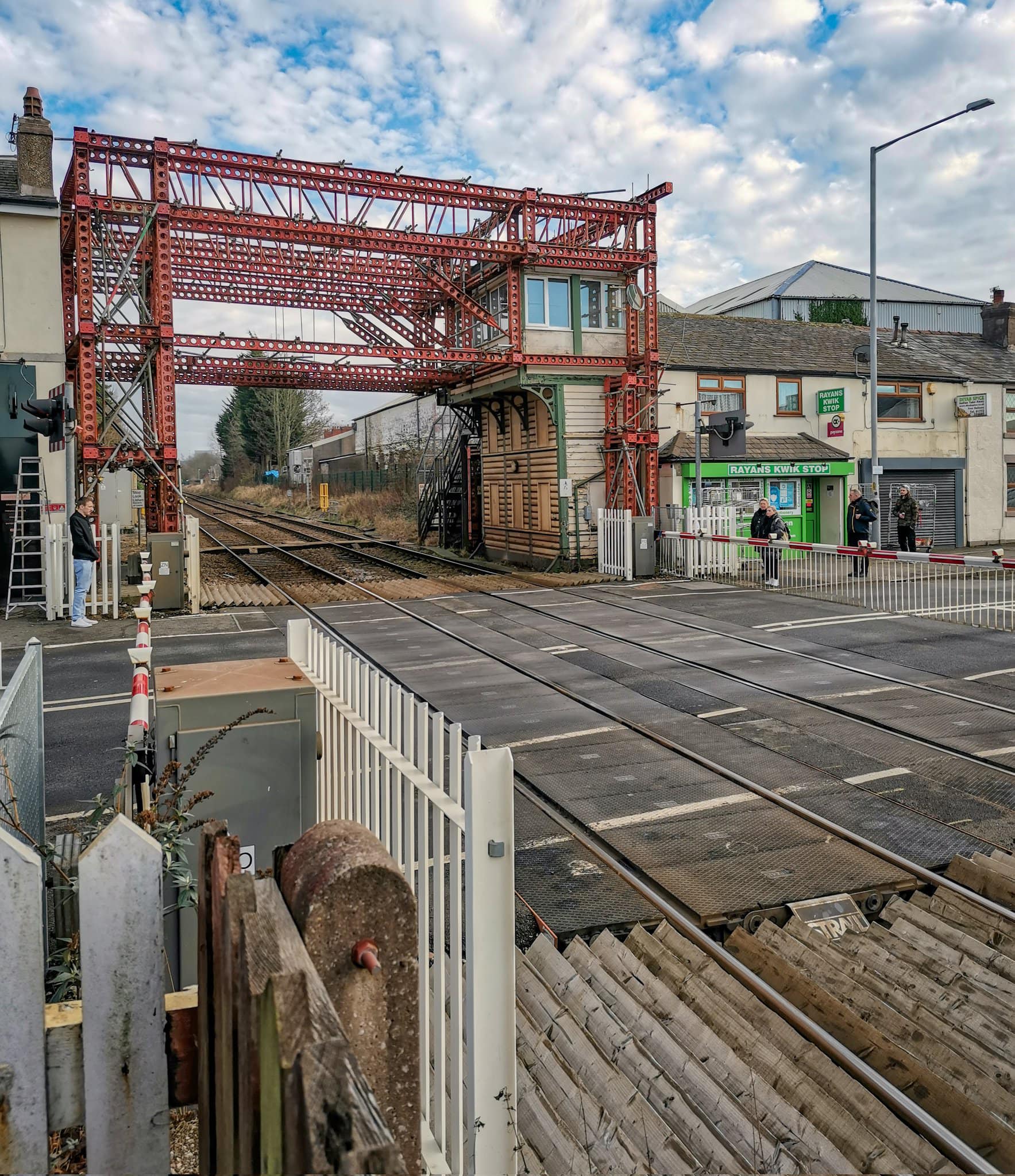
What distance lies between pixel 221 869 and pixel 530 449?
2434 centimetres

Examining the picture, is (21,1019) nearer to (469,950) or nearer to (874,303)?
(469,950)

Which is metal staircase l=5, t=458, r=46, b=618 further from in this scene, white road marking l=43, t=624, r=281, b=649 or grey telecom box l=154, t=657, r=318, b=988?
grey telecom box l=154, t=657, r=318, b=988

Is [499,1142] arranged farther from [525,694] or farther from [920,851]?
[525,694]

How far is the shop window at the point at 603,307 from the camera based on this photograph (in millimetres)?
25188

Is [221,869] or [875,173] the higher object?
[875,173]

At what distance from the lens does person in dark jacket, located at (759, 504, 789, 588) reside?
19531 millimetres

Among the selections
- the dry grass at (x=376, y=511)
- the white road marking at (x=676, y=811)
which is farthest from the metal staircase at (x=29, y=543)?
the dry grass at (x=376, y=511)

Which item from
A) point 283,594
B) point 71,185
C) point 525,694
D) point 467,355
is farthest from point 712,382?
point 525,694

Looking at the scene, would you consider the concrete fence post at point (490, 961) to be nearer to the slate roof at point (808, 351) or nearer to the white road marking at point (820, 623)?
the white road marking at point (820, 623)

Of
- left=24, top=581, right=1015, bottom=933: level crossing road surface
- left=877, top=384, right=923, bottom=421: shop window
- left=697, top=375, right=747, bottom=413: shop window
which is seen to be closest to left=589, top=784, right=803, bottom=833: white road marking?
left=24, top=581, right=1015, bottom=933: level crossing road surface

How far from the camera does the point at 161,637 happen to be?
47.9ft

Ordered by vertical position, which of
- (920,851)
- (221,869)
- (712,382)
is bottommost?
(920,851)

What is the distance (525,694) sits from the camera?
10.6 metres

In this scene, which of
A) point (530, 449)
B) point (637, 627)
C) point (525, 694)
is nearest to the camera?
point (525, 694)
